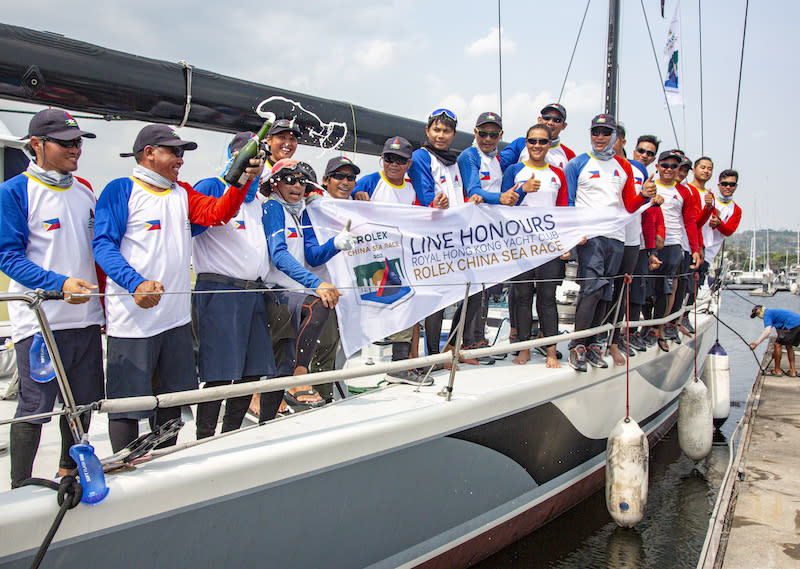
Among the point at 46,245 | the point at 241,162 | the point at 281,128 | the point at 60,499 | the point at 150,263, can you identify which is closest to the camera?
the point at 60,499

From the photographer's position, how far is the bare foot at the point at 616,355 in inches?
182

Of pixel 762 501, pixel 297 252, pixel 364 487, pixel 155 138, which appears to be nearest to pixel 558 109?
pixel 297 252

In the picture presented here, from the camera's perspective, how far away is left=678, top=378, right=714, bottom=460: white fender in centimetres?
566

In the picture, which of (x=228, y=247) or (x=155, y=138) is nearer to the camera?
(x=155, y=138)

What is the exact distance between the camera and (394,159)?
3.91 m

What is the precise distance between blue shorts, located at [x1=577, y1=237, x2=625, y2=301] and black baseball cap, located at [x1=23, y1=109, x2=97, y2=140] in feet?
10.8

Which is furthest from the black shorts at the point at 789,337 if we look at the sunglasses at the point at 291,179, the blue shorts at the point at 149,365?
the blue shorts at the point at 149,365

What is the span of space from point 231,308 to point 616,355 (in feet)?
10.1

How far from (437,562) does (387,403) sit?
0.89 m

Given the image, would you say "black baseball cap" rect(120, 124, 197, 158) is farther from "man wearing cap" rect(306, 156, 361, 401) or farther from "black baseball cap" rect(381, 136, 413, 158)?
"black baseball cap" rect(381, 136, 413, 158)

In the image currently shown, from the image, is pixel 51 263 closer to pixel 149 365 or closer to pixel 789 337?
pixel 149 365

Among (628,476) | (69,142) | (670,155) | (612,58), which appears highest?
(612,58)

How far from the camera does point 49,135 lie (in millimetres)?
2434

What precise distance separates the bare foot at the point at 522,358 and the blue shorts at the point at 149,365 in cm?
240
